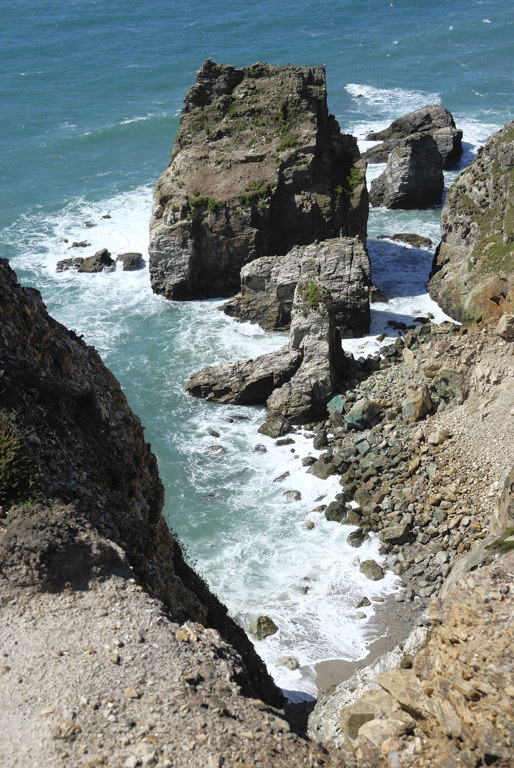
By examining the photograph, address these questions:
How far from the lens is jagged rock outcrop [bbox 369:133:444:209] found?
55.3 meters

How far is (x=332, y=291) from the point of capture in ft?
128

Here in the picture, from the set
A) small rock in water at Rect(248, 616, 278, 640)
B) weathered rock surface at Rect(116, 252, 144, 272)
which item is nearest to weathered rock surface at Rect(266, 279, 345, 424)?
small rock in water at Rect(248, 616, 278, 640)

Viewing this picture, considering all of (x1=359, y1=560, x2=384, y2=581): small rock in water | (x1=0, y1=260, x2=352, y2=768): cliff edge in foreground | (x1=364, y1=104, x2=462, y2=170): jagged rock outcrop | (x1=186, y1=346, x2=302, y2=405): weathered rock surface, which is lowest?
(x1=359, y1=560, x2=384, y2=581): small rock in water

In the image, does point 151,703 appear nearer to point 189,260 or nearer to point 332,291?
point 332,291

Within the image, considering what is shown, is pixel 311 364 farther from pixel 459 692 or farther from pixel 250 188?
pixel 459 692

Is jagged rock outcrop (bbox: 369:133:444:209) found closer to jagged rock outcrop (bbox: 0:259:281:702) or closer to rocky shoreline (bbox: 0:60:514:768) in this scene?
rocky shoreline (bbox: 0:60:514:768)

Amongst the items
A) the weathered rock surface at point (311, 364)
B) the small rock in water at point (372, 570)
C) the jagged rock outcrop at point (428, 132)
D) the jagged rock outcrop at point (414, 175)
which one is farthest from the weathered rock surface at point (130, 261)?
the small rock in water at point (372, 570)

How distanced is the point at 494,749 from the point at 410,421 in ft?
66.5

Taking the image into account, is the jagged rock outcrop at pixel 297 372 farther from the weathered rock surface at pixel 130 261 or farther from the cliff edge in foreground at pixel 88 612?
the cliff edge in foreground at pixel 88 612

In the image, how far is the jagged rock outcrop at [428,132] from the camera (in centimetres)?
6362

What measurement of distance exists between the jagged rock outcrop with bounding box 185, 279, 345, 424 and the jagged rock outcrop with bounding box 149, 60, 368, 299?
9.80 metres

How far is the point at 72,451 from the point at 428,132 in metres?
57.3

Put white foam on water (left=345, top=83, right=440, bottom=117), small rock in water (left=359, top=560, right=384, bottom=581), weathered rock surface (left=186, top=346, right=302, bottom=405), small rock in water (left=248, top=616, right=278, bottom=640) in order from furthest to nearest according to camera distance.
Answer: white foam on water (left=345, top=83, right=440, bottom=117)
weathered rock surface (left=186, top=346, right=302, bottom=405)
small rock in water (left=359, top=560, right=384, bottom=581)
small rock in water (left=248, top=616, right=278, bottom=640)

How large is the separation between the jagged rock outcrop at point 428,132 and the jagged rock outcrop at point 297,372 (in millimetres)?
32582
